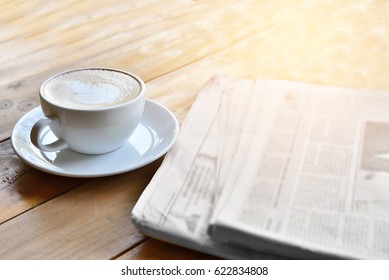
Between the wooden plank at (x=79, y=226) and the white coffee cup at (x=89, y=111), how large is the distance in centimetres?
5

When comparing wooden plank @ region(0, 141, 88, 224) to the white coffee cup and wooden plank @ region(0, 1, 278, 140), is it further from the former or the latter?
wooden plank @ region(0, 1, 278, 140)

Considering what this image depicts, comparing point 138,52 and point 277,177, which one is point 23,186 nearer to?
point 277,177

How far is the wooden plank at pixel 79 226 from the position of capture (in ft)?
1.77

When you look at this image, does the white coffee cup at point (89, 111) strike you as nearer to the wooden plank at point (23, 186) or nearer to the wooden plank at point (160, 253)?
the wooden plank at point (23, 186)

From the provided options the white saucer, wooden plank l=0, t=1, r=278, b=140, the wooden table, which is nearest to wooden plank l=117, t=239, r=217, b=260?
the wooden table

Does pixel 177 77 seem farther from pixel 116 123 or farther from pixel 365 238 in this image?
pixel 365 238

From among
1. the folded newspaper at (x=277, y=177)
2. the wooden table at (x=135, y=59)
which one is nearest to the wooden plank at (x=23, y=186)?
the wooden table at (x=135, y=59)

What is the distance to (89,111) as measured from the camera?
620mm

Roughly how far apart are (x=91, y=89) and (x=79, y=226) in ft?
0.60

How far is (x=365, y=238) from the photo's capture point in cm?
51

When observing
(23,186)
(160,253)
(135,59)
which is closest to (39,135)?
(23,186)

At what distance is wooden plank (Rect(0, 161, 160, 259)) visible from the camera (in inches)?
21.2

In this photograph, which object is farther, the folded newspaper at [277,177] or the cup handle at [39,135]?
the cup handle at [39,135]
